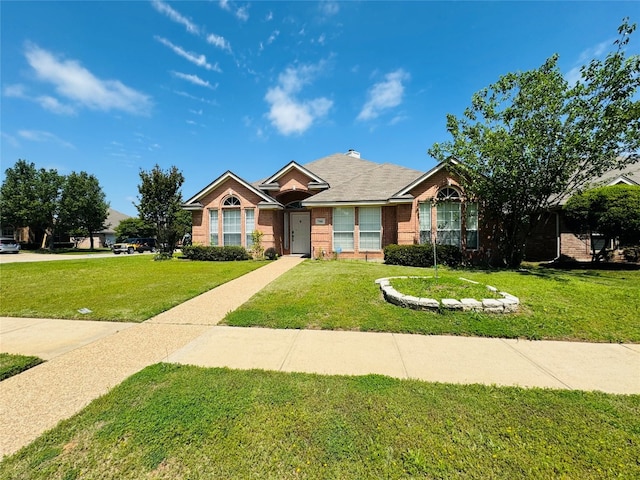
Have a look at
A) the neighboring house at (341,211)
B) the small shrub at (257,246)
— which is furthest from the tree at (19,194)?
the small shrub at (257,246)

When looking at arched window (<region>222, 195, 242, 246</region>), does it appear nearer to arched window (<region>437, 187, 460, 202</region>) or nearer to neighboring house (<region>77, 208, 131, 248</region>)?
arched window (<region>437, 187, 460, 202</region>)

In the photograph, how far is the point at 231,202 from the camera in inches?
708

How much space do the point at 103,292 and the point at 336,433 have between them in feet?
29.8

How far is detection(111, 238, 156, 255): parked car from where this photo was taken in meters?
30.0

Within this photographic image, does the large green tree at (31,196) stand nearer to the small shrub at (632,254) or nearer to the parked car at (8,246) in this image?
the parked car at (8,246)

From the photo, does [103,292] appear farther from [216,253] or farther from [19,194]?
[19,194]

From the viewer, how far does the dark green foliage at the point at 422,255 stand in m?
13.2

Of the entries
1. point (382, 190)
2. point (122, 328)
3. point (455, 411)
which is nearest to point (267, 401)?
point (455, 411)

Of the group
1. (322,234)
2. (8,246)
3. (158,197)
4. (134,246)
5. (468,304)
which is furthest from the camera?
(134,246)

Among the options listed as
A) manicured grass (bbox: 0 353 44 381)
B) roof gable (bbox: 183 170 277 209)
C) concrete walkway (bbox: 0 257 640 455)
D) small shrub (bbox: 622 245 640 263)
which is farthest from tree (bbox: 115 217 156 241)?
small shrub (bbox: 622 245 640 263)

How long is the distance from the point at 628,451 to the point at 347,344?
3.19 m

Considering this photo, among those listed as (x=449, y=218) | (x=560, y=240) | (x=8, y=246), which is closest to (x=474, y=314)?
(x=449, y=218)

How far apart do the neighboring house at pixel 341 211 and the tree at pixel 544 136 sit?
→ 1861 mm

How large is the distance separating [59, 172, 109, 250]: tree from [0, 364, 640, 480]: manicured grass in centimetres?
3851
